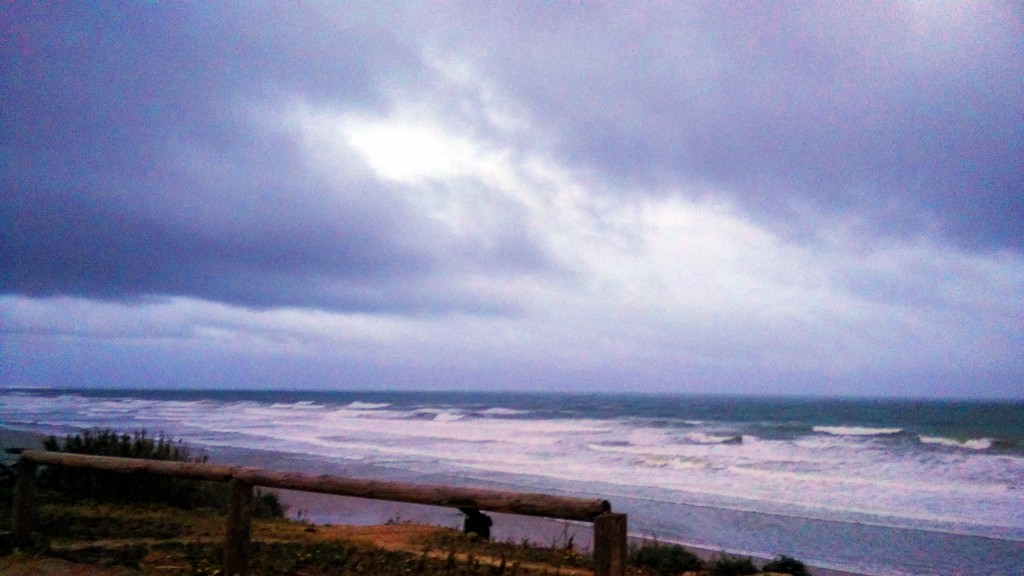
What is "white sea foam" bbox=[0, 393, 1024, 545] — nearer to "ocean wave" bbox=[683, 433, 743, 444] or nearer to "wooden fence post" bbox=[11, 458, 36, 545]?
"ocean wave" bbox=[683, 433, 743, 444]

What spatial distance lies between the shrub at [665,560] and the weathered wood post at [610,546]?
5.56 m

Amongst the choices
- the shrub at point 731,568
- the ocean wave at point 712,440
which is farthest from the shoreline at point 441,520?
the ocean wave at point 712,440

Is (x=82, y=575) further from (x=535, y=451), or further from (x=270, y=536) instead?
(x=535, y=451)

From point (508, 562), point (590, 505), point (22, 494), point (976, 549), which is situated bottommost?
point (976, 549)

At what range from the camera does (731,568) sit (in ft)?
31.4

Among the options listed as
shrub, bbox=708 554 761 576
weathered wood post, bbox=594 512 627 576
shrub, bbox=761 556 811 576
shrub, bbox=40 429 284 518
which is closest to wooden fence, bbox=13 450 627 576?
weathered wood post, bbox=594 512 627 576

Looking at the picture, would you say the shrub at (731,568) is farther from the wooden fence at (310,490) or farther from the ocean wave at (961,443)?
the ocean wave at (961,443)

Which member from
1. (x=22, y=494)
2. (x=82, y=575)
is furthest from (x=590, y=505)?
(x=22, y=494)

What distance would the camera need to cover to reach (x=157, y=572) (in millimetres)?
6719

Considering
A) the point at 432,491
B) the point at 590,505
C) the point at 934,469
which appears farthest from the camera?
the point at 934,469

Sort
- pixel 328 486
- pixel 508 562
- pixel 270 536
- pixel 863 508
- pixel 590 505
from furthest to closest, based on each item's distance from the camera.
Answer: pixel 863 508 → pixel 270 536 → pixel 508 562 → pixel 328 486 → pixel 590 505

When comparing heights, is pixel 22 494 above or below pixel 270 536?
above

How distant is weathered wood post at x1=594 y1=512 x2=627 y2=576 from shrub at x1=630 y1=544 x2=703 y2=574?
5.56 m

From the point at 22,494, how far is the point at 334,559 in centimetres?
313
